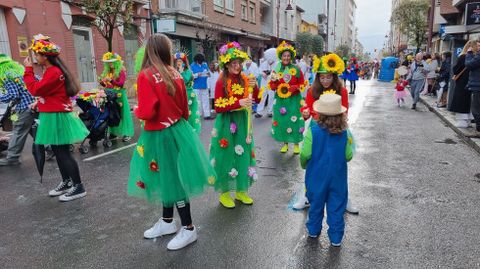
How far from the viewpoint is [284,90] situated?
690cm

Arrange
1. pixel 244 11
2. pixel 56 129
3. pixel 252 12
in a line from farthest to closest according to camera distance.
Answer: pixel 252 12 < pixel 244 11 < pixel 56 129

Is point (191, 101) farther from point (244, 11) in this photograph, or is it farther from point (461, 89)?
point (244, 11)

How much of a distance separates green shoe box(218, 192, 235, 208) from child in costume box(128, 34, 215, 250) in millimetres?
969

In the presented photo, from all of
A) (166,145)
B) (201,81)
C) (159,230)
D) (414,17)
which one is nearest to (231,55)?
(166,145)

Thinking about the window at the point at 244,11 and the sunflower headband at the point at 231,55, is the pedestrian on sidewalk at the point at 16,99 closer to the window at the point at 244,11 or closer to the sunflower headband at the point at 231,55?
the sunflower headband at the point at 231,55

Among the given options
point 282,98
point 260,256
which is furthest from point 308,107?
point 282,98

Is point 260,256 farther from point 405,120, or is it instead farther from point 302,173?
point 405,120

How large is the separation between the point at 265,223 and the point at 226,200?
0.67 meters

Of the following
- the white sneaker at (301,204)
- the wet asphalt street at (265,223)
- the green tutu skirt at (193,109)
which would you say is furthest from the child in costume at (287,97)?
the white sneaker at (301,204)

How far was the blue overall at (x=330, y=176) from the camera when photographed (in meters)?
3.38

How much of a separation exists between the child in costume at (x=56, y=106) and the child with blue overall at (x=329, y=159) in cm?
308

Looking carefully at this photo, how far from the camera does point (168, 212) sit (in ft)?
12.3

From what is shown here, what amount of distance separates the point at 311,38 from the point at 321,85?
4259cm

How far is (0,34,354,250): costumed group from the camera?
3340mm
